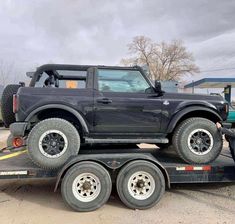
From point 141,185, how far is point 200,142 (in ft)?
4.26

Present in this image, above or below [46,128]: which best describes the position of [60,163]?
→ below

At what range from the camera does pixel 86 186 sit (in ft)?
15.5

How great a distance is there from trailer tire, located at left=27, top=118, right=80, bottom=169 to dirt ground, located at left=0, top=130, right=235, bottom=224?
730mm

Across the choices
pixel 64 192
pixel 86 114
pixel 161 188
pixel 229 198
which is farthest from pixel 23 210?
pixel 229 198

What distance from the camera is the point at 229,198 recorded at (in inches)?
208

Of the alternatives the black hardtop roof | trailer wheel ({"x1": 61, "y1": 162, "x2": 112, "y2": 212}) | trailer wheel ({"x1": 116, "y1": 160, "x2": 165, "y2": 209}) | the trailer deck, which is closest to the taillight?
the black hardtop roof

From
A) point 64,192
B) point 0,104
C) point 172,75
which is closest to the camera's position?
point 64,192

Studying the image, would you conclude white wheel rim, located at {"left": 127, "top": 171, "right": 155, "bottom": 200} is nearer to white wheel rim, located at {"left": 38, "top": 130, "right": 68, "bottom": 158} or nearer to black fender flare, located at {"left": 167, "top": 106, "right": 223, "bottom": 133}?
black fender flare, located at {"left": 167, "top": 106, "right": 223, "bottom": 133}

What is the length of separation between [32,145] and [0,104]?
1400mm

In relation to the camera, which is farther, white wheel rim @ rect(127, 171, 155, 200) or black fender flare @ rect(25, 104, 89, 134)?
black fender flare @ rect(25, 104, 89, 134)

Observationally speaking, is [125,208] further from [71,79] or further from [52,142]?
[71,79]

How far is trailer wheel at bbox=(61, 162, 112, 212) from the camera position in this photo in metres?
4.64

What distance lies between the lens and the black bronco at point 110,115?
492cm

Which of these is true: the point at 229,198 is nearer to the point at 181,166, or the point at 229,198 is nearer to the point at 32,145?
the point at 181,166
